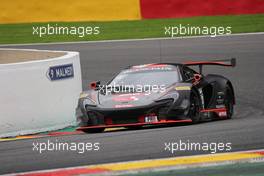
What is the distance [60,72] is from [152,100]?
1824 millimetres

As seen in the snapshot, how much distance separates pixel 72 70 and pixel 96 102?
1.39 metres

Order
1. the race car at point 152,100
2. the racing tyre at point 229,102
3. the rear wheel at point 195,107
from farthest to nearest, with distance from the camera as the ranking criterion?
the racing tyre at point 229,102 < the rear wheel at point 195,107 < the race car at point 152,100

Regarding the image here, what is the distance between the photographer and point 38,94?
12570 mm

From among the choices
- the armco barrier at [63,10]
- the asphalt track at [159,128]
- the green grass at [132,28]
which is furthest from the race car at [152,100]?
the armco barrier at [63,10]


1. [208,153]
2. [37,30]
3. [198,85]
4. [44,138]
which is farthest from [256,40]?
[208,153]

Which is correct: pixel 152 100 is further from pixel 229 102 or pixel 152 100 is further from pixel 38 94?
pixel 229 102

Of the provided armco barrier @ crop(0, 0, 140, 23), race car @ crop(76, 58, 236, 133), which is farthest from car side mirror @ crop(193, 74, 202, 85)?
armco barrier @ crop(0, 0, 140, 23)

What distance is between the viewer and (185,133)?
10383 millimetres

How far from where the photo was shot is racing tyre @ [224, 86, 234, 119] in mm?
13508

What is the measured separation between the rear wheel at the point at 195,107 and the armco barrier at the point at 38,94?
6.77ft

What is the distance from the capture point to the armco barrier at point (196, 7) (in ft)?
78.5

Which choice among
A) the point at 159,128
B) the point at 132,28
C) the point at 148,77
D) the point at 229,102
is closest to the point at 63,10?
the point at 132,28

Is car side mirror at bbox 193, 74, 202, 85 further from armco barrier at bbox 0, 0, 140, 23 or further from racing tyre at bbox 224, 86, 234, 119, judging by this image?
armco barrier at bbox 0, 0, 140, 23

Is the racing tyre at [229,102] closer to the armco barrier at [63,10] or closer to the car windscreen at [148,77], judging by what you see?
the car windscreen at [148,77]
